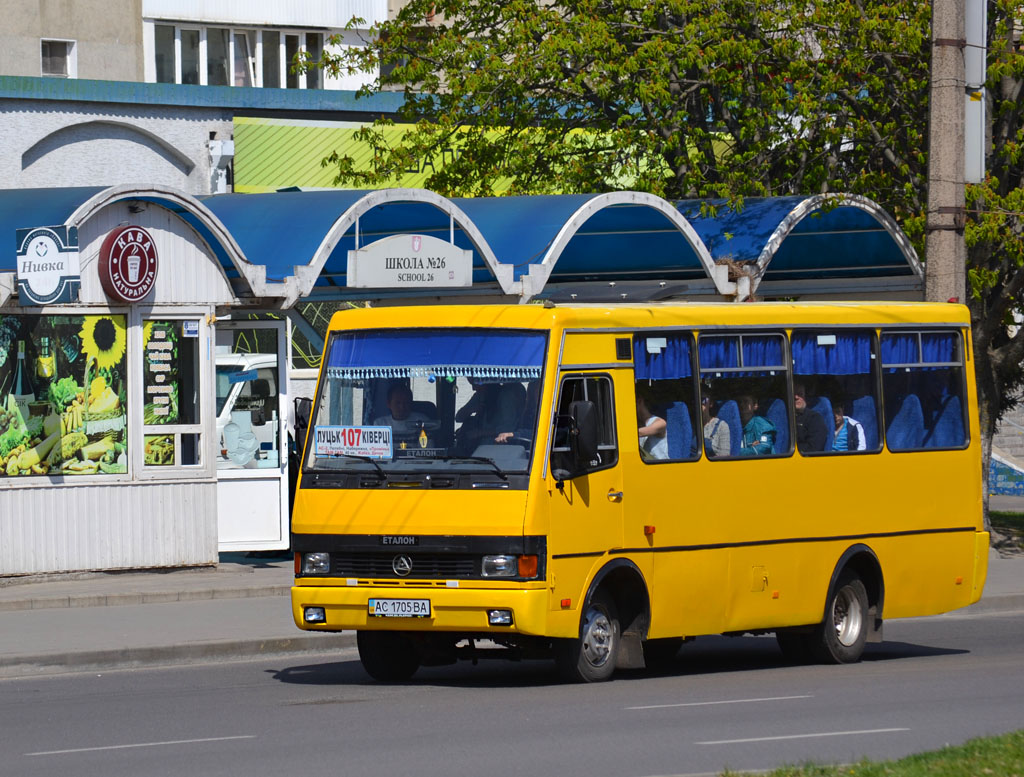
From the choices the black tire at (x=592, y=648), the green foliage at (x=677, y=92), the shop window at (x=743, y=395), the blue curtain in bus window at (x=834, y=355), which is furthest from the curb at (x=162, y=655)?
the green foliage at (x=677, y=92)

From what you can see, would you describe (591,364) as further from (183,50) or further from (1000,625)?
(183,50)

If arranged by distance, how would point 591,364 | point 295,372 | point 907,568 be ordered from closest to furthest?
point 591,364, point 907,568, point 295,372

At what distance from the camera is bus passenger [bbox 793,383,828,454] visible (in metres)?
14.3

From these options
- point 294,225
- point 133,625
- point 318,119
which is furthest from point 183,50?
point 133,625

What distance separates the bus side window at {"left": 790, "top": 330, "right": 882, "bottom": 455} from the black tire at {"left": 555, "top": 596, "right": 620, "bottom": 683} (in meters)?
2.42

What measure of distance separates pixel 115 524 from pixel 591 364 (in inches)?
318

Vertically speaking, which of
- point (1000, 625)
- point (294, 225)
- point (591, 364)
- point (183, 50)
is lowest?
point (1000, 625)

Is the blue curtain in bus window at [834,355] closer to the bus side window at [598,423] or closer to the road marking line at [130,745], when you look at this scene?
the bus side window at [598,423]

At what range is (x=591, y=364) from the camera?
12773 millimetres

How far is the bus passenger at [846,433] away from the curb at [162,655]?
4285mm

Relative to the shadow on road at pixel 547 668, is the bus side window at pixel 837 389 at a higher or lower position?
higher

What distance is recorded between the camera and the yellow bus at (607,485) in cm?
1216

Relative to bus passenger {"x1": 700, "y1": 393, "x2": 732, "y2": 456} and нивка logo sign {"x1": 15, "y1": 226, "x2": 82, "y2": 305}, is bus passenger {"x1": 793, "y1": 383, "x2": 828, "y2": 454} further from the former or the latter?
нивка logo sign {"x1": 15, "y1": 226, "x2": 82, "y2": 305}

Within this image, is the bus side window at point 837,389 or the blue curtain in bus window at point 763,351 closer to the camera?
the blue curtain in bus window at point 763,351
